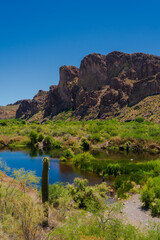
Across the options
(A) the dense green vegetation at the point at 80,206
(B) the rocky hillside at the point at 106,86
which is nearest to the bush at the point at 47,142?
(A) the dense green vegetation at the point at 80,206

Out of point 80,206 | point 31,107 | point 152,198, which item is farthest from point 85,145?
point 31,107

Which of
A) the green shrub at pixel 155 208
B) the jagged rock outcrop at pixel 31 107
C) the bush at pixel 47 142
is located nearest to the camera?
the green shrub at pixel 155 208

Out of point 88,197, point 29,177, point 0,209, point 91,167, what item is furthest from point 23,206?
point 91,167

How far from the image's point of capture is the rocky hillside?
348 feet

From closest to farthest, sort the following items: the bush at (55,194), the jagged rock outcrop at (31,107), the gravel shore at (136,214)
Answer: the gravel shore at (136,214)
the bush at (55,194)
the jagged rock outcrop at (31,107)

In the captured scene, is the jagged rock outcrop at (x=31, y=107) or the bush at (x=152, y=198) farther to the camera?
the jagged rock outcrop at (x=31, y=107)

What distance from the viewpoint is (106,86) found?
13700 cm

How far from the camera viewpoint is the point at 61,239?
9.16m

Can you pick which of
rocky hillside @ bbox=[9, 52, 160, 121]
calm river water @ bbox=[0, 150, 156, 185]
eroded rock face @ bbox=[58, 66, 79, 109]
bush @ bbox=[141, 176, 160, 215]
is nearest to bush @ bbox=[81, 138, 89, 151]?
calm river water @ bbox=[0, 150, 156, 185]

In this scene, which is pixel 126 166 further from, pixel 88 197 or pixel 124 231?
pixel 124 231

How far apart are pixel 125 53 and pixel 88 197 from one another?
145628 millimetres

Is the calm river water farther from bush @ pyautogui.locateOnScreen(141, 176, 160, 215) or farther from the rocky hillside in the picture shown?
the rocky hillside

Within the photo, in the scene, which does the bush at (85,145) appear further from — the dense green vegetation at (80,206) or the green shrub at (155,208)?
the green shrub at (155,208)

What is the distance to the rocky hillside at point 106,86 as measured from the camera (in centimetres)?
10605
